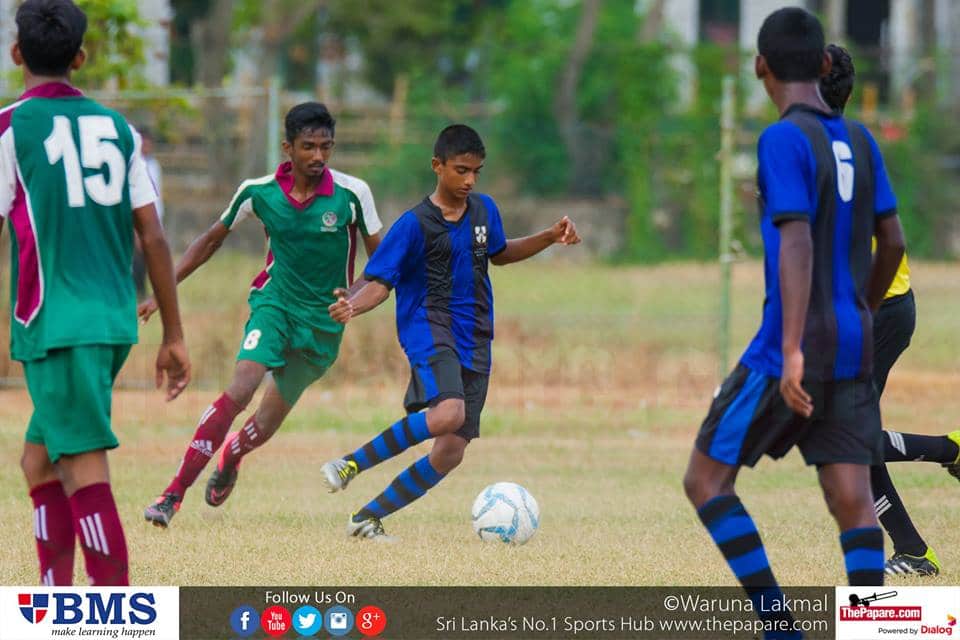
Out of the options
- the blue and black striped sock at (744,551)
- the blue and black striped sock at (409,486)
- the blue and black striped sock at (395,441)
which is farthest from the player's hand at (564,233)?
the blue and black striped sock at (744,551)

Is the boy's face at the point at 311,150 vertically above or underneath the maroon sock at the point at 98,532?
above

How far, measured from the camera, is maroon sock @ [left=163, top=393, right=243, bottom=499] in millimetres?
7605

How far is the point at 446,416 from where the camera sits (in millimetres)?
7203

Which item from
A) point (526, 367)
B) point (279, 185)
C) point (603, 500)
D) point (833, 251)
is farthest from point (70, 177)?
point (526, 367)

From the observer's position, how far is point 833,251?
16.1 ft

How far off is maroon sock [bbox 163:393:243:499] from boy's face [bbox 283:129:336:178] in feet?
3.76

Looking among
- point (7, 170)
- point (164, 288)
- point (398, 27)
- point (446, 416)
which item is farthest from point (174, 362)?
point (398, 27)

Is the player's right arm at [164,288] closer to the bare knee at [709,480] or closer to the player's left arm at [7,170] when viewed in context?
the player's left arm at [7,170]

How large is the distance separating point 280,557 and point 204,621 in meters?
1.34

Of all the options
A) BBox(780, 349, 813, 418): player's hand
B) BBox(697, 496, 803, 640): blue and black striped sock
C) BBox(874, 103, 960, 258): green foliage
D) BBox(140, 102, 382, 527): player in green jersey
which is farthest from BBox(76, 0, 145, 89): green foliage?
BBox(780, 349, 813, 418): player's hand

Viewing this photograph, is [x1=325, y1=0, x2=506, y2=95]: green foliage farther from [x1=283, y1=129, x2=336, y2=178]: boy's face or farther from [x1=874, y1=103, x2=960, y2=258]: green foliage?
[x1=283, y1=129, x2=336, y2=178]: boy's face

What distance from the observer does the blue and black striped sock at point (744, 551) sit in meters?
4.96

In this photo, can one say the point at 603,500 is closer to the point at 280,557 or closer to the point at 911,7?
the point at 280,557

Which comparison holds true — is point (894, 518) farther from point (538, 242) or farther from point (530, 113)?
point (530, 113)
